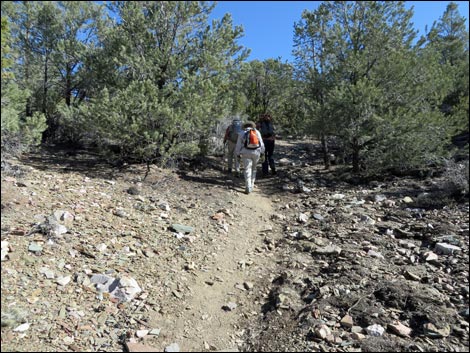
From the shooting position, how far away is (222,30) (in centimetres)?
875

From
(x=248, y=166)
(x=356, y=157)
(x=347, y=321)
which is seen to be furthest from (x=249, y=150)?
(x=347, y=321)

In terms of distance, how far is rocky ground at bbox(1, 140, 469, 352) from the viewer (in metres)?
3.36

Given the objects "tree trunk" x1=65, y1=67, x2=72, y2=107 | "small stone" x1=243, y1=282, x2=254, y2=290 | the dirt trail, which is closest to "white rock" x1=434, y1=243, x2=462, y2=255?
the dirt trail

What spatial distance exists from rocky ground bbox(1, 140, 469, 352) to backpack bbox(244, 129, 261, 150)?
1.56 m

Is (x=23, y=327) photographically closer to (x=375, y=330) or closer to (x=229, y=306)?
(x=229, y=306)

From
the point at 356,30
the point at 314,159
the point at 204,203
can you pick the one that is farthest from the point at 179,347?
the point at 314,159

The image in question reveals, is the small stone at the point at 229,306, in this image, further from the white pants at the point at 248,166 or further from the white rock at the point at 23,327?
the white pants at the point at 248,166

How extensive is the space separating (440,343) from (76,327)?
11.6ft

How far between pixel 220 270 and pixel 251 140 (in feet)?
13.6

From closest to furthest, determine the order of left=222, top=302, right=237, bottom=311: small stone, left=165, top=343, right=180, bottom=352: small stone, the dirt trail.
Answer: left=165, top=343, right=180, bottom=352: small stone < the dirt trail < left=222, top=302, right=237, bottom=311: small stone

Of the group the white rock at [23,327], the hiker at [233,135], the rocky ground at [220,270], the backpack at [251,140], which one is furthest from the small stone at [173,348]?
the hiker at [233,135]

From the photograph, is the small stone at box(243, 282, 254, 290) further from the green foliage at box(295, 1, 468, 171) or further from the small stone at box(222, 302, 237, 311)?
the green foliage at box(295, 1, 468, 171)

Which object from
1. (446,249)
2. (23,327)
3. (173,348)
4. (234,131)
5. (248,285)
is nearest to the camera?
(23,327)

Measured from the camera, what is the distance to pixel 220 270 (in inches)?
187
